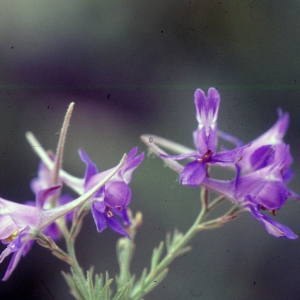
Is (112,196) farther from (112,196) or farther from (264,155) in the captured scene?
(264,155)

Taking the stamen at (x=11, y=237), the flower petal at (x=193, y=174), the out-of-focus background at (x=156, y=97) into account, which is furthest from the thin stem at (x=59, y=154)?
the out-of-focus background at (x=156, y=97)

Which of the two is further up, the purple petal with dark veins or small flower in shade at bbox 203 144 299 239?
small flower in shade at bbox 203 144 299 239

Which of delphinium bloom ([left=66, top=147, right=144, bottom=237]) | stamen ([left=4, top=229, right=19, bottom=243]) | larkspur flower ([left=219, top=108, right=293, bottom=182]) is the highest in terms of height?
larkspur flower ([left=219, top=108, right=293, bottom=182])

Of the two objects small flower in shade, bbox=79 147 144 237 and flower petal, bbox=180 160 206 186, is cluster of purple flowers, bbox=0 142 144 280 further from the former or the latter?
flower petal, bbox=180 160 206 186

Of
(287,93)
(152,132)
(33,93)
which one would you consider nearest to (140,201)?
(152,132)

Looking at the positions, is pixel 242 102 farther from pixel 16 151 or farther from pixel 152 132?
pixel 16 151

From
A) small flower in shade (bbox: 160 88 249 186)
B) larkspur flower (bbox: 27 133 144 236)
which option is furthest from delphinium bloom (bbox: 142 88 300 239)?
larkspur flower (bbox: 27 133 144 236)

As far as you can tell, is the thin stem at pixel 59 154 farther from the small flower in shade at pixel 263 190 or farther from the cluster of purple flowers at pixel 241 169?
the small flower in shade at pixel 263 190

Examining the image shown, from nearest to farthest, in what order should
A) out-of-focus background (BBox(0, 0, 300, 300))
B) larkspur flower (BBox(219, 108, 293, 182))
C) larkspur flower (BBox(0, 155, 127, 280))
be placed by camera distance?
larkspur flower (BBox(0, 155, 127, 280))
larkspur flower (BBox(219, 108, 293, 182))
out-of-focus background (BBox(0, 0, 300, 300))
